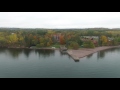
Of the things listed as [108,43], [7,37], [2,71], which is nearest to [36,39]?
[7,37]

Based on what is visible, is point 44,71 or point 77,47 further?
point 77,47
